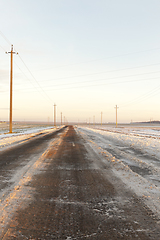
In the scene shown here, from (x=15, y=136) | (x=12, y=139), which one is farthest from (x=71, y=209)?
(x=15, y=136)

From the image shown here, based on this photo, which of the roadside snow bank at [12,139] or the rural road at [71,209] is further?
the roadside snow bank at [12,139]

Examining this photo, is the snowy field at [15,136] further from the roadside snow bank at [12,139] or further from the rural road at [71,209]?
the rural road at [71,209]

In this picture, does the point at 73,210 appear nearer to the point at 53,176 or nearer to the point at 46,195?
the point at 46,195

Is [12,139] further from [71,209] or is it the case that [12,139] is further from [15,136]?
[71,209]

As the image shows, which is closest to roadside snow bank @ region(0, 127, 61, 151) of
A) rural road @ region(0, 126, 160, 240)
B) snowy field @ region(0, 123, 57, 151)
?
snowy field @ region(0, 123, 57, 151)

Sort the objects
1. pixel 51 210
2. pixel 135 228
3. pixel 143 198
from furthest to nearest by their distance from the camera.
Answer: pixel 143 198 < pixel 51 210 < pixel 135 228

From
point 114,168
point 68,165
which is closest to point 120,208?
point 114,168

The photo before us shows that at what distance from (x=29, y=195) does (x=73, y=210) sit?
124 centimetres

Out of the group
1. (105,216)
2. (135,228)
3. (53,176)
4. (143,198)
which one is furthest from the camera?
(53,176)

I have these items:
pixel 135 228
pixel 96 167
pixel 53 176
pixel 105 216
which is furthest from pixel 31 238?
pixel 96 167

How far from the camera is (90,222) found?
→ 2803mm

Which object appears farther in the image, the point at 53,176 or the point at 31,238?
the point at 53,176

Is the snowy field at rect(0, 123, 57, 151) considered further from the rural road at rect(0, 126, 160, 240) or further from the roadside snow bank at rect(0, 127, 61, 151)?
the rural road at rect(0, 126, 160, 240)

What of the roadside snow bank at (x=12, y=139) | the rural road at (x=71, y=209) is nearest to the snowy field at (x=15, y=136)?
the roadside snow bank at (x=12, y=139)
